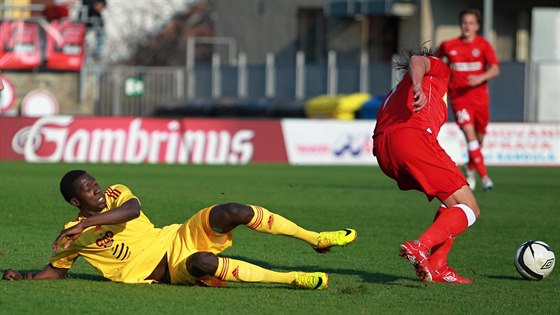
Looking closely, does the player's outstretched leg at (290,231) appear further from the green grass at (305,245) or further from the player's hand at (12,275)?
the player's hand at (12,275)

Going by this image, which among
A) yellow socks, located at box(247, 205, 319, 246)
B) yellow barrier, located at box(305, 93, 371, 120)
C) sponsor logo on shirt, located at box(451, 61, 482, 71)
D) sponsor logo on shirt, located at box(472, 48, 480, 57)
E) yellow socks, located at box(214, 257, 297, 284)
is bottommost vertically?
yellow barrier, located at box(305, 93, 371, 120)

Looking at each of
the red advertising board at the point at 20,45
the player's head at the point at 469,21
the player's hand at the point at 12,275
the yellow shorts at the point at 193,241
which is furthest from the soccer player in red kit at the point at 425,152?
the red advertising board at the point at 20,45

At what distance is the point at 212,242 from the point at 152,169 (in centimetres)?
1540

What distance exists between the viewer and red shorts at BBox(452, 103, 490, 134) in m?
18.4

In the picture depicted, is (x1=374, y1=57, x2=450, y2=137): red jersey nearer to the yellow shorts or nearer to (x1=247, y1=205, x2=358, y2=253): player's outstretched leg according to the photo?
(x1=247, y1=205, x2=358, y2=253): player's outstretched leg

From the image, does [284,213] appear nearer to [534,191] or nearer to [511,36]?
[534,191]

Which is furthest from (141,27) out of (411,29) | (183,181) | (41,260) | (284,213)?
(41,260)

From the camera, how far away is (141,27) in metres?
71.4

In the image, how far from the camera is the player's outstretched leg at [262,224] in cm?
830

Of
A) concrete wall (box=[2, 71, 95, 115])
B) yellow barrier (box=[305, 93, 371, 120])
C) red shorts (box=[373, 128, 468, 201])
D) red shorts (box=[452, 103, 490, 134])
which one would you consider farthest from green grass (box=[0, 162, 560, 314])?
→ concrete wall (box=[2, 71, 95, 115])

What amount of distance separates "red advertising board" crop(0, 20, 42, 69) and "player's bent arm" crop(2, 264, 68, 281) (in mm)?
30193

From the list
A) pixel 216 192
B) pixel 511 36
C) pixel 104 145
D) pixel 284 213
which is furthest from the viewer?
pixel 511 36

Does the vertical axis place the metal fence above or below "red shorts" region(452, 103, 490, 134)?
below

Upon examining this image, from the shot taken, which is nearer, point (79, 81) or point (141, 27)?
point (79, 81)
